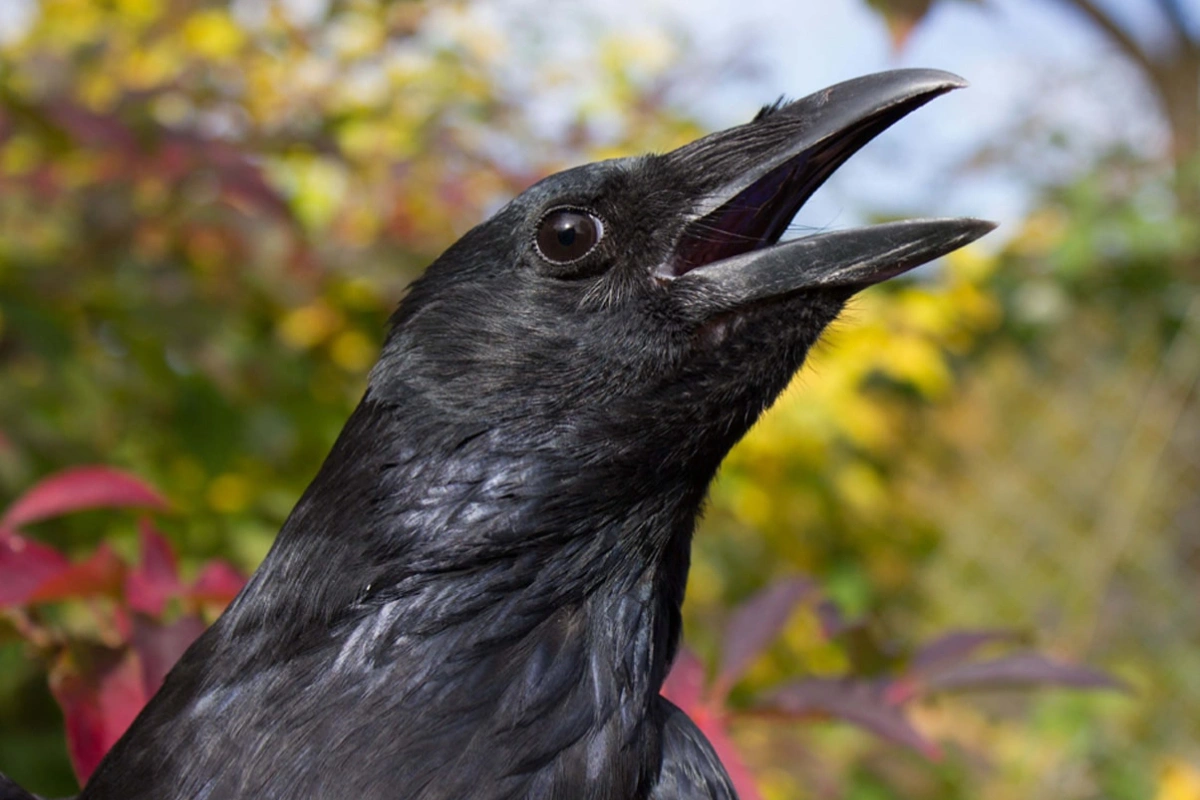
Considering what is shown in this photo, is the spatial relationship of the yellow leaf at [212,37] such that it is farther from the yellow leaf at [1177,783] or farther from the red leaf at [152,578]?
the yellow leaf at [1177,783]

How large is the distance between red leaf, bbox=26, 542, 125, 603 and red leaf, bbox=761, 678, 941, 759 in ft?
2.58

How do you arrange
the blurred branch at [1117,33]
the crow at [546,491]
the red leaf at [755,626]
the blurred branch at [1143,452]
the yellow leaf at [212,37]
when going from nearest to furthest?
the crow at [546,491] → the red leaf at [755,626] → the yellow leaf at [212,37] → the blurred branch at [1117,33] → the blurred branch at [1143,452]

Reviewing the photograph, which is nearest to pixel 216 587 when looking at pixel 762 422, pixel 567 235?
pixel 567 235

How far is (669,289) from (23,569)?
74cm

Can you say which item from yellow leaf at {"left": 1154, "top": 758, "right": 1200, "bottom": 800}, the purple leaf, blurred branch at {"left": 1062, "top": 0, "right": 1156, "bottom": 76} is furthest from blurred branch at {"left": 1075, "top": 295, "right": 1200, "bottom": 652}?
the purple leaf

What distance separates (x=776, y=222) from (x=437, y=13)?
2222mm

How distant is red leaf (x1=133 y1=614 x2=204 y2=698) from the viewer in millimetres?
1268

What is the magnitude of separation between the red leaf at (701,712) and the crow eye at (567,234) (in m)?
0.57

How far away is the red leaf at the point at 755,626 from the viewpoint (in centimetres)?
144

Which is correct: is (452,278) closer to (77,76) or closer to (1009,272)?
(77,76)

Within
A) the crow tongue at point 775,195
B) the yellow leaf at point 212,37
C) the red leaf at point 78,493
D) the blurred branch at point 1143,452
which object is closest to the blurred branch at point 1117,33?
the blurred branch at point 1143,452

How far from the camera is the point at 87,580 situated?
47.0 inches

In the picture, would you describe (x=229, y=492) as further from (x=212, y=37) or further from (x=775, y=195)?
(x=775, y=195)

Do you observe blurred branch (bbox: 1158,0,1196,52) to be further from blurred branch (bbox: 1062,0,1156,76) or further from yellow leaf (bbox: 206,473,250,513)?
yellow leaf (bbox: 206,473,250,513)
